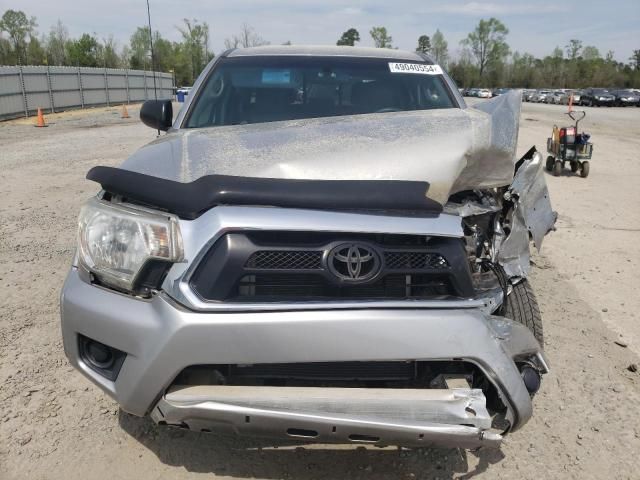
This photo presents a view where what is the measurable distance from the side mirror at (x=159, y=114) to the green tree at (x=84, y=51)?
60.4 m

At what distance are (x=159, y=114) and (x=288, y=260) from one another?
2.00 meters

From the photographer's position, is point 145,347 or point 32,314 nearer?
point 145,347

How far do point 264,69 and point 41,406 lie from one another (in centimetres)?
240

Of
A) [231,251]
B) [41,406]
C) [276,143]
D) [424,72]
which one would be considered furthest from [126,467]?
[424,72]

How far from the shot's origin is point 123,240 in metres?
1.94

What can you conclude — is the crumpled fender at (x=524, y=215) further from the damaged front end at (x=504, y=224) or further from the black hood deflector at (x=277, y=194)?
the black hood deflector at (x=277, y=194)

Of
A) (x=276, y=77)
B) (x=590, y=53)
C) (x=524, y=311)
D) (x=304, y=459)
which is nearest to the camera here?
(x=304, y=459)

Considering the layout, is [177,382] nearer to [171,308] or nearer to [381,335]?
[171,308]

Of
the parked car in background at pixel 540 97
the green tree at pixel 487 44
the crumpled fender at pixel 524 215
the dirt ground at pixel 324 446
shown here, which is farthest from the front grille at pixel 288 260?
the green tree at pixel 487 44

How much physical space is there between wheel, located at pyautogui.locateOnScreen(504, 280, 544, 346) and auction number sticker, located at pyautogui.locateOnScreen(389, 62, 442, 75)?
5.61 ft

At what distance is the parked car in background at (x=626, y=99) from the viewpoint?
45.3 metres

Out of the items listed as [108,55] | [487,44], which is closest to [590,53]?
[487,44]

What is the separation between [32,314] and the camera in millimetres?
3660

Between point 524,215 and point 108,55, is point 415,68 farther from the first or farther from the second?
point 108,55
